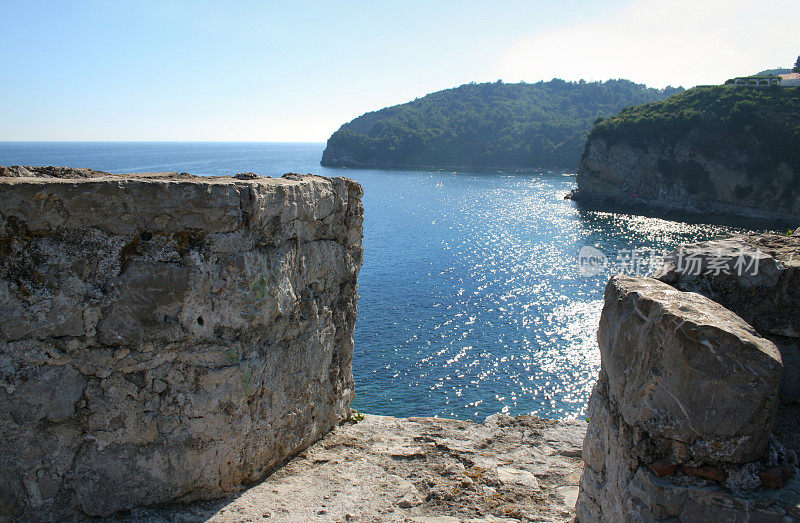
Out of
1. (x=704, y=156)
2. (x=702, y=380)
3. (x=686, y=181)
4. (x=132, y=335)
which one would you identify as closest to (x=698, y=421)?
(x=702, y=380)

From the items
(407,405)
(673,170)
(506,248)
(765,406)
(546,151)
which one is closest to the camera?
(765,406)

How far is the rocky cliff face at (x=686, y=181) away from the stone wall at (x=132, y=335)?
78.6m

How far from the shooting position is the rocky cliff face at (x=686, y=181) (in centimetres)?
6962

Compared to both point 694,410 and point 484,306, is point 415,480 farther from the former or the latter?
point 484,306

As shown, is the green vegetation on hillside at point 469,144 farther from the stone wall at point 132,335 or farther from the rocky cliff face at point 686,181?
the stone wall at point 132,335

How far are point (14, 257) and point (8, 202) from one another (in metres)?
0.78

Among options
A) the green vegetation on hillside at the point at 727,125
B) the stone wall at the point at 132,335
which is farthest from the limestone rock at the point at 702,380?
the green vegetation on hillside at the point at 727,125

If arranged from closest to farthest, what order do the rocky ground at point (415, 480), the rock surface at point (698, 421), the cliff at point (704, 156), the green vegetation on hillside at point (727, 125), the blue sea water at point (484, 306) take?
the rock surface at point (698, 421) < the rocky ground at point (415, 480) < the blue sea water at point (484, 306) < the cliff at point (704, 156) < the green vegetation on hillside at point (727, 125)

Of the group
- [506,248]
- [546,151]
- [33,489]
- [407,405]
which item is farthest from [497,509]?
[546,151]

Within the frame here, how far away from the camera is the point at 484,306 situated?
131 feet

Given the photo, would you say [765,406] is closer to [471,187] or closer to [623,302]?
[623,302]

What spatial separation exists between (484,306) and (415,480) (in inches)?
1193

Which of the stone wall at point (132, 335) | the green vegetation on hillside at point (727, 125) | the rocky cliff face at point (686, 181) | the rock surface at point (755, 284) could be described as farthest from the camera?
the green vegetation on hillside at point (727, 125)

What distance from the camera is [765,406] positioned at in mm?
5199
